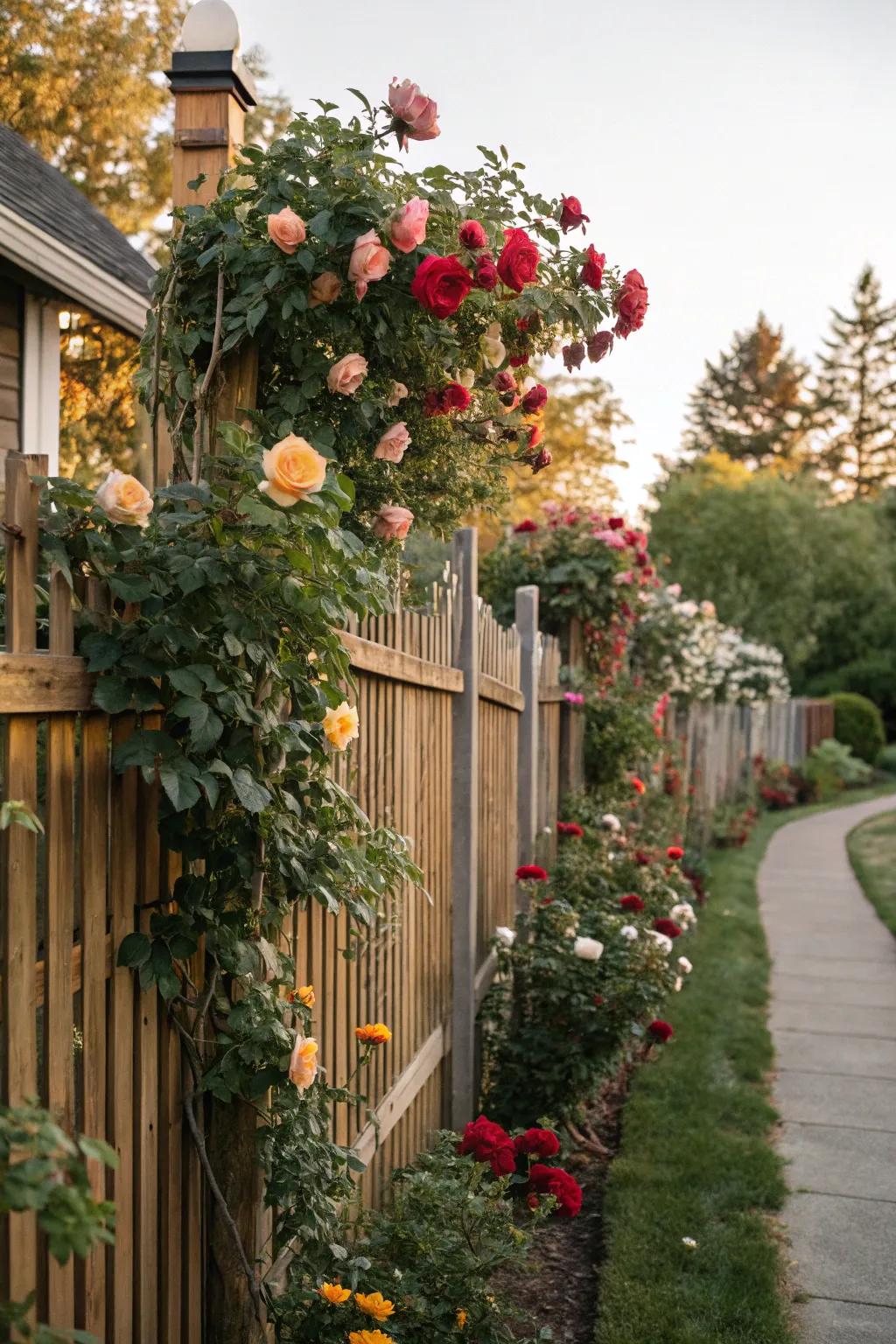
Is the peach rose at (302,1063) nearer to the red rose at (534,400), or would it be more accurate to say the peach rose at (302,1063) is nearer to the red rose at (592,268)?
the red rose at (534,400)

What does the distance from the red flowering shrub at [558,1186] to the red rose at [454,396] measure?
2.13 m

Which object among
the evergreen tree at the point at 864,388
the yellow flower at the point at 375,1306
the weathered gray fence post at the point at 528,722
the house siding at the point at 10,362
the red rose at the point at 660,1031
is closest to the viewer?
the yellow flower at the point at 375,1306

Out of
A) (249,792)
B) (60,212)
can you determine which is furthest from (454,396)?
(60,212)

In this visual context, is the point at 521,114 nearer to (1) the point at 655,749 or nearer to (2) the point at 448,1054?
(1) the point at 655,749

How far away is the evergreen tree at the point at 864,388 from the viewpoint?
1811 inches

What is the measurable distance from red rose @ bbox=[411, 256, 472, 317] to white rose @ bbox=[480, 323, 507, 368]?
34cm

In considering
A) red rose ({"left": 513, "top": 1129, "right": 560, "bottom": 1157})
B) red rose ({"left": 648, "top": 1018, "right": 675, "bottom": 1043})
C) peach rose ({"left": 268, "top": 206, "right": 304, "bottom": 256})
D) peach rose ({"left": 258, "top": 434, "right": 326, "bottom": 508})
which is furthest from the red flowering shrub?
peach rose ({"left": 268, "top": 206, "right": 304, "bottom": 256})

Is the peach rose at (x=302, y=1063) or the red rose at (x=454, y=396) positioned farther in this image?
the red rose at (x=454, y=396)

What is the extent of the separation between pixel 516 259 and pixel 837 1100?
4.43m

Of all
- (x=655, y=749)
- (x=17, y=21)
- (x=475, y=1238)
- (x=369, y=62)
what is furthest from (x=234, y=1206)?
(x=17, y=21)

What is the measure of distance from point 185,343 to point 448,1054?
305cm

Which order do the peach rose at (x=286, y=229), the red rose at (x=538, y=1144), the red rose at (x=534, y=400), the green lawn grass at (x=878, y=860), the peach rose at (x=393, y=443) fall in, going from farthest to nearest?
the green lawn grass at (x=878, y=860) → the red rose at (x=538, y=1144) → the red rose at (x=534, y=400) → the peach rose at (x=393, y=443) → the peach rose at (x=286, y=229)

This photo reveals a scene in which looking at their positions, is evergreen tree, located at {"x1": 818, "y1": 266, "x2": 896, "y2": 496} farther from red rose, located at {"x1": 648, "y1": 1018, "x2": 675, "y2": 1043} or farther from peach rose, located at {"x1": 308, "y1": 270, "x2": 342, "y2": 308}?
peach rose, located at {"x1": 308, "y1": 270, "x2": 342, "y2": 308}

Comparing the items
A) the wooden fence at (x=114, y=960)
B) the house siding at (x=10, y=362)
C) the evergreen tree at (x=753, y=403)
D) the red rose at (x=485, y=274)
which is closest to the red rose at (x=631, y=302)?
the red rose at (x=485, y=274)
